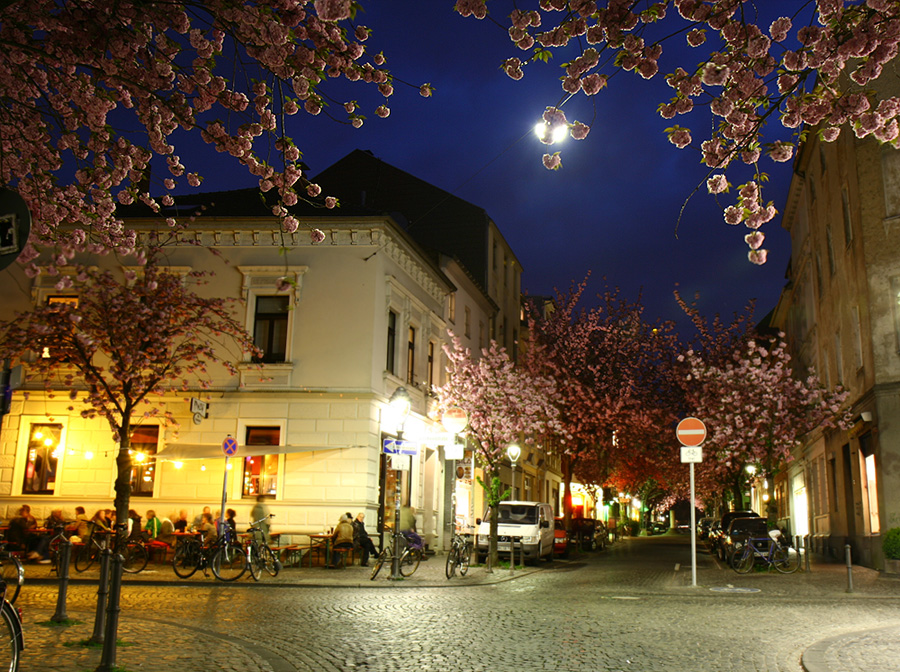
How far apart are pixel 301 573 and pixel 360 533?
8.95 feet

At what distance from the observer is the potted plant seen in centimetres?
2122

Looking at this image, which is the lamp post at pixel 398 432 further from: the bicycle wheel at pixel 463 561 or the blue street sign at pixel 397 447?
the bicycle wheel at pixel 463 561

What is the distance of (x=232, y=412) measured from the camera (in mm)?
25750

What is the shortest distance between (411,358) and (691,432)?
13.5 meters

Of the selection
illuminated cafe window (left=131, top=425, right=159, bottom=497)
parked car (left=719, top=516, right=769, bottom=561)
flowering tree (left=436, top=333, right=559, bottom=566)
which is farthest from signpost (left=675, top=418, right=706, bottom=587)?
illuminated cafe window (left=131, top=425, right=159, bottom=497)

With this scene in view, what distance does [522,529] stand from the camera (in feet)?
88.2

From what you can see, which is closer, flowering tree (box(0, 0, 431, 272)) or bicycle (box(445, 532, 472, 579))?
flowering tree (box(0, 0, 431, 272))

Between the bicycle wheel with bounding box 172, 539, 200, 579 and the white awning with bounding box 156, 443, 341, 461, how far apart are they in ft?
13.4

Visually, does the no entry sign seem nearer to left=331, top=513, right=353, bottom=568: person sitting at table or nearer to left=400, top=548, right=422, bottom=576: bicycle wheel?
left=400, top=548, right=422, bottom=576: bicycle wheel

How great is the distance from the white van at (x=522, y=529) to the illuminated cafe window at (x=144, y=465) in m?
9.90

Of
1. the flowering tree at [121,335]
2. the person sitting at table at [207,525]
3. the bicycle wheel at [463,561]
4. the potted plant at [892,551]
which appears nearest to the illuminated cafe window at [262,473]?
the person sitting at table at [207,525]

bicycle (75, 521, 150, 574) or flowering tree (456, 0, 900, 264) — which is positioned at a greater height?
flowering tree (456, 0, 900, 264)

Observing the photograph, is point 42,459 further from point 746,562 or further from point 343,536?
point 746,562

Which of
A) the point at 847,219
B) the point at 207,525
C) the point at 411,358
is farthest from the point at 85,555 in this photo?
the point at 847,219
